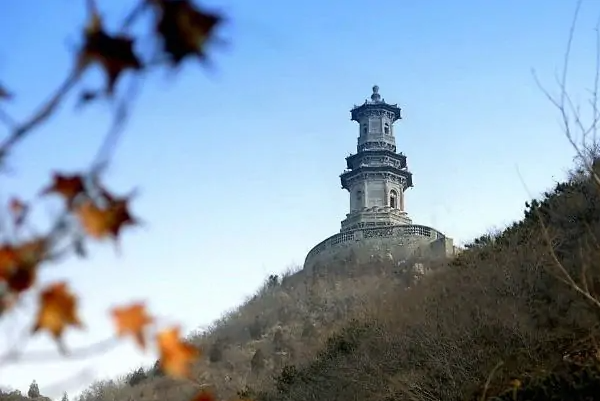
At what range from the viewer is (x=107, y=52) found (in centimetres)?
182

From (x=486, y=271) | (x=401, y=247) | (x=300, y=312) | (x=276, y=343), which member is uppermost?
(x=401, y=247)

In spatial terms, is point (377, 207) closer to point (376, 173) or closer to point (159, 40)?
point (376, 173)

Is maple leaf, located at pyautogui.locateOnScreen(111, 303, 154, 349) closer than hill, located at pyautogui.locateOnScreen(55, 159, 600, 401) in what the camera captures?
Yes

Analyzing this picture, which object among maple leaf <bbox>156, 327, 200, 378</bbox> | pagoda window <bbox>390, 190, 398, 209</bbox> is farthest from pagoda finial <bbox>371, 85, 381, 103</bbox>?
maple leaf <bbox>156, 327, 200, 378</bbox>

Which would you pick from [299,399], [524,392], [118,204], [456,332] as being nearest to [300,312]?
[299,399]

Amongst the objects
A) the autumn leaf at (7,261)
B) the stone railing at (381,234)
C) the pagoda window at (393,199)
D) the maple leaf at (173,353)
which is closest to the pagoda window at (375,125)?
the pagoda window at (393,199)

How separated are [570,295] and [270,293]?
29.9 metres

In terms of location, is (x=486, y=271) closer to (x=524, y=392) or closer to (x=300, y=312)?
(x=524, y=392)

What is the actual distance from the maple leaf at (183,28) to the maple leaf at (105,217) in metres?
0.38

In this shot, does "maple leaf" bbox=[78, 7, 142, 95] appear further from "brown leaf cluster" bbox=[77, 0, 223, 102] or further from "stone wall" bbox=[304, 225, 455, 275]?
"stone wall" bbox=[304, 225, 455, 275]

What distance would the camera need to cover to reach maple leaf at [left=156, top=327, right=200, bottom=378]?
205 cm

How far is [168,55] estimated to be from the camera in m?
1.82

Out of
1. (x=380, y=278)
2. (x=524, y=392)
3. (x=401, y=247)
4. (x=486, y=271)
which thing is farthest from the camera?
(x=401, y=247)

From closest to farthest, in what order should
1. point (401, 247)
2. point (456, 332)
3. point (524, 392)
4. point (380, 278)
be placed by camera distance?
point (524, 392) < point (456, 332) < point (380, 278) < point (401, 247)
